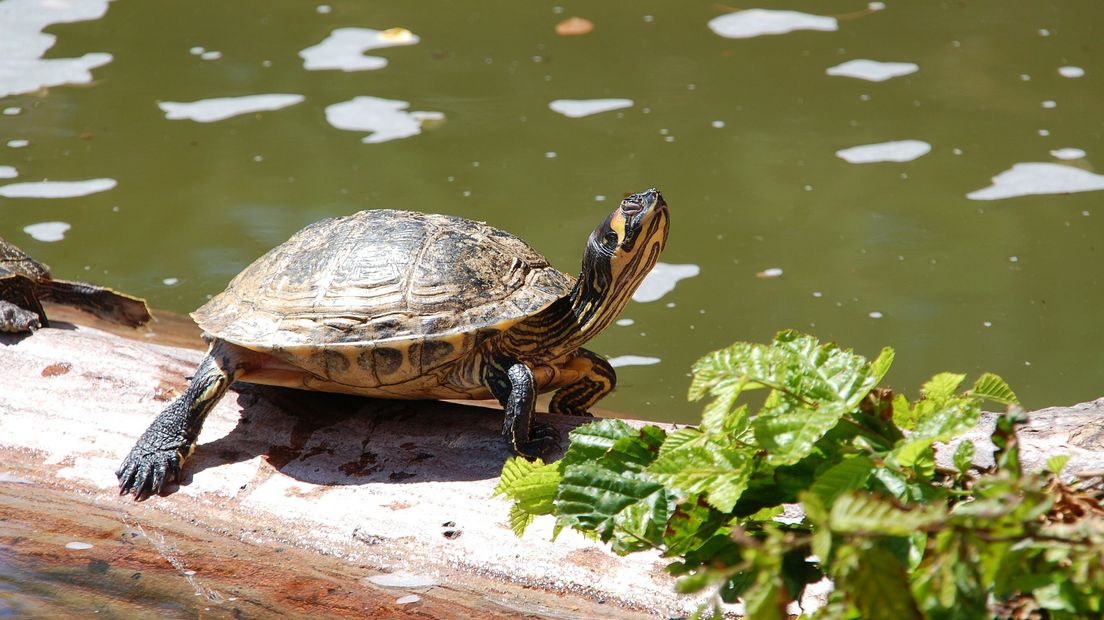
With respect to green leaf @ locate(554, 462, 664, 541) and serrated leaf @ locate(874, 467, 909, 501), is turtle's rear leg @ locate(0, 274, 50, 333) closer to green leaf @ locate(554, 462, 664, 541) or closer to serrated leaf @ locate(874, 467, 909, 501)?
green leaf @ locate(554, 462, 664, 541)

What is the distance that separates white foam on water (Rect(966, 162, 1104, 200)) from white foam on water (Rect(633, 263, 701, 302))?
168 centimetres

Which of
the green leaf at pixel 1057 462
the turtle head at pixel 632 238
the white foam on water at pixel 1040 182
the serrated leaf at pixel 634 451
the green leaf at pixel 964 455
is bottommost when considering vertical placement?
the white foam on water at pixel 1040 182

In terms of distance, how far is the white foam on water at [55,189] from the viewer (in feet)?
20.1

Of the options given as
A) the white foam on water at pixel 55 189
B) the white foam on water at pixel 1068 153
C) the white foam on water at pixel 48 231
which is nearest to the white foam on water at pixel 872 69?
the white foam on water at pixel 1068 153

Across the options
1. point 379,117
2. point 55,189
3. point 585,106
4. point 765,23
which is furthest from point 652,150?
point 55,189

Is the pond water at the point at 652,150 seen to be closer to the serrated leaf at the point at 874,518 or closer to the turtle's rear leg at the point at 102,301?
the turtle's rear leg at the point at 102,301

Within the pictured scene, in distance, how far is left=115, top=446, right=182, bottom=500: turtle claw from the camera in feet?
10.5

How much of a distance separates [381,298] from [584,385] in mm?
924

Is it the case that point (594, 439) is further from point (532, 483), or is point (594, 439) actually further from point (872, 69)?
point (872, 69)

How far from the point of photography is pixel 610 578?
2744 millimetres

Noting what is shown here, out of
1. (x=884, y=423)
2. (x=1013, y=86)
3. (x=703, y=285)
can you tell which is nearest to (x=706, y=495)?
(x=884, y=423)

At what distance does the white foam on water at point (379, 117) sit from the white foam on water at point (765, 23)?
7.37 feet

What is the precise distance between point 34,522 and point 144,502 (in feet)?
0.98

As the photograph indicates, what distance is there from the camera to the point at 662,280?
5441 millimetres
